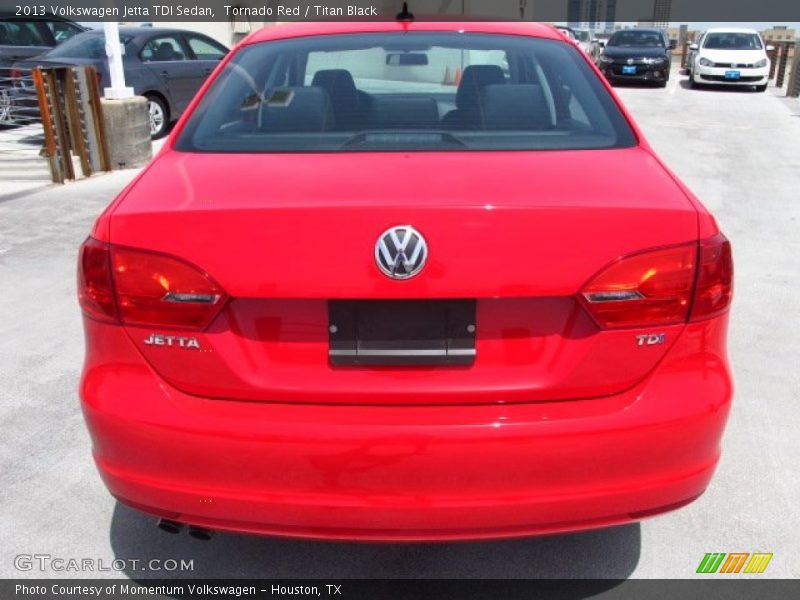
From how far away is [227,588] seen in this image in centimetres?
254

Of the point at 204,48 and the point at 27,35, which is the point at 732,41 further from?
the point at 27,35

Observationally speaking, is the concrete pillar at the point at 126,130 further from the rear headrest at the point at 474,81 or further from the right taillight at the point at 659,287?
the right taillight at the point at 659,287

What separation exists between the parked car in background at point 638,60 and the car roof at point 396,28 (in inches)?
747

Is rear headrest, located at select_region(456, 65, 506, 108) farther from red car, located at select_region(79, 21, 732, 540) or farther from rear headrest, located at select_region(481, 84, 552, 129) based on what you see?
red car, located at select_region(79, 21, 732, 540)

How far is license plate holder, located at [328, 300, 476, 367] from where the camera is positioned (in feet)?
6.48

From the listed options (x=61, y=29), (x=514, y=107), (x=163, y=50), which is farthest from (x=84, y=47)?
(x=514, y=107)

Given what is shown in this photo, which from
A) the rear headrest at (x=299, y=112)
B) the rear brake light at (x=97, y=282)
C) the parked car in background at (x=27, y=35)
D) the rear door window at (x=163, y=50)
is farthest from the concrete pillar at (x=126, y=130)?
the rear brake light at (x=97, y=282)

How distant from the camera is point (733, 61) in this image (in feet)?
64.8

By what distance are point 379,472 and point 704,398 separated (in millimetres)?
858

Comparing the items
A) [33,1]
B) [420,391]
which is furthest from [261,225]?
[33,1]

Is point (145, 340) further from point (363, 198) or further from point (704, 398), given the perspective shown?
point (704, 398)

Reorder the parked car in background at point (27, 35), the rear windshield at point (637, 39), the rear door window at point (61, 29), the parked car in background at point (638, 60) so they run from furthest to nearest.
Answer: the rear windshield at point (637, 39), the parked car in background at point (638, 60), the rear door window at point (61, 29), the parked car in background at point (27, 35)

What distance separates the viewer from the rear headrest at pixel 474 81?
110 inches

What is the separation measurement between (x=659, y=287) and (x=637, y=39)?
22.4m
